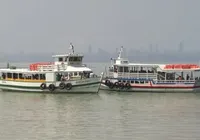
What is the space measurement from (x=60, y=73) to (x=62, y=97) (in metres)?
3.60

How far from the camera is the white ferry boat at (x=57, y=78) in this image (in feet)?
144

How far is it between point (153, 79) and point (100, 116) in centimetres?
1711

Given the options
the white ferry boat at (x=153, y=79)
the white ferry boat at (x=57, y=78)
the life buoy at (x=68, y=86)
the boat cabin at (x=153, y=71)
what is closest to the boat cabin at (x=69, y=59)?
the white ferry boat at (x=57, y=78)

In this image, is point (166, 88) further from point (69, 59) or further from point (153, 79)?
point (69, 59)

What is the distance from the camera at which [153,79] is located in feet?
153

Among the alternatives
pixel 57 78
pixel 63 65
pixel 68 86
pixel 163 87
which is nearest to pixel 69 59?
pixel 63 65

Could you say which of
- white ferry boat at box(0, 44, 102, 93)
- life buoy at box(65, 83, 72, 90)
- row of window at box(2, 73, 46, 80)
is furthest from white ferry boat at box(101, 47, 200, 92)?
Answer: row of window at box(2, 73, 46, 80)

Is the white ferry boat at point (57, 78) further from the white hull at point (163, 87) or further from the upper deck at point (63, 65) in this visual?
the white hull at point (163, 87)

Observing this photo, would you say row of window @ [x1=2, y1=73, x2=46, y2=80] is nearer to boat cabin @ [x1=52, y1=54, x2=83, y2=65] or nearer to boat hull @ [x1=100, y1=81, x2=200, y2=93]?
boat cabin @ [x1=52, y1=54, x2=83, y2=65]

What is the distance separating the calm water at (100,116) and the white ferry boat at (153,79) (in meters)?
1.64

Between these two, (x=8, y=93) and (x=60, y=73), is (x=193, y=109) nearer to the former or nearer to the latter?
(x=60, y=73)

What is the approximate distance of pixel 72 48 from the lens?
4831 centimetres

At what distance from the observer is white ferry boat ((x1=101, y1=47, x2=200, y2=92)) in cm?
4641

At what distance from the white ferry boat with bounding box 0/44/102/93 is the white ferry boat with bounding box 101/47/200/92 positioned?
3.36m
